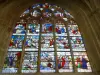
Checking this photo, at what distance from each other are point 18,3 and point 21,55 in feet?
10.6

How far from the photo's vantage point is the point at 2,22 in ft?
25.8

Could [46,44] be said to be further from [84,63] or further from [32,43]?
[84,63]

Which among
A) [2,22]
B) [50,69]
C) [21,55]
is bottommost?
[50,69]

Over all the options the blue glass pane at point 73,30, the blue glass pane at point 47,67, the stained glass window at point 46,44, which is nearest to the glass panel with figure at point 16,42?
the stained glass window at point 46,44

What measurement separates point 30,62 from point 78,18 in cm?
330

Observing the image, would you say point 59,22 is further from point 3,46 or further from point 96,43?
point 3,46

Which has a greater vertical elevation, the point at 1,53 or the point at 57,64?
the point at 1,53

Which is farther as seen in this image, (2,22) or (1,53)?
(2,22)

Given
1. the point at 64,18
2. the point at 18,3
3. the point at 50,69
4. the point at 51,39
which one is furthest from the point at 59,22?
the point at 50,69

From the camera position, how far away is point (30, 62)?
707cm

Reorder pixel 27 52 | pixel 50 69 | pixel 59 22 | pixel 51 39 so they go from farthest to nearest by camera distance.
→ pixel 59 22, pixel 51 39, pixel 27 52, pixel 50 69

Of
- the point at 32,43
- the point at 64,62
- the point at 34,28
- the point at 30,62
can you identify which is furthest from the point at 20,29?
the point at 64,62

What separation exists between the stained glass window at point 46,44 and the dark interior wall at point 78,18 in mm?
234

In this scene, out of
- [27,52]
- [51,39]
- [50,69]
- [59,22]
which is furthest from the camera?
[59,22]
